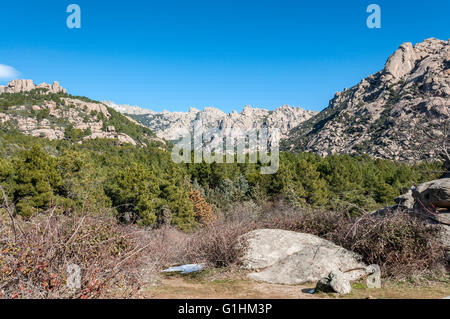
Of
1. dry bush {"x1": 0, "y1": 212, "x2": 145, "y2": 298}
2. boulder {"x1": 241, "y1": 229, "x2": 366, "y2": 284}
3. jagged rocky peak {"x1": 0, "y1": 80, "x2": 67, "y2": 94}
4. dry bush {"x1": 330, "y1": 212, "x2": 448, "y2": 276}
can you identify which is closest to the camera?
dry bush {"x1": 0, "y1": 212, "x2": 145, "y2": 298}

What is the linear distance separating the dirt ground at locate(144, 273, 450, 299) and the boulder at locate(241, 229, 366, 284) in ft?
1.08

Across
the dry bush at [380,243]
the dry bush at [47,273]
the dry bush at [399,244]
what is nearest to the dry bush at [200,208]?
the dry bush at [380,243]

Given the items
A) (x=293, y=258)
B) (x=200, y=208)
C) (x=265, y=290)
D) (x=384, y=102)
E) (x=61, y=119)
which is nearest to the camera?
(x=265, y=290)

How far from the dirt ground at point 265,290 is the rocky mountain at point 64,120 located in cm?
8005

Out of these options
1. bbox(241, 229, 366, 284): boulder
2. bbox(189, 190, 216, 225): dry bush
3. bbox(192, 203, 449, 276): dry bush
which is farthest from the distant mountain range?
bbox(241, 229, 366, 284): boulder

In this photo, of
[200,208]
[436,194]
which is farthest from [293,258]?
[200,208]

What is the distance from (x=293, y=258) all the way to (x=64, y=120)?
338ft

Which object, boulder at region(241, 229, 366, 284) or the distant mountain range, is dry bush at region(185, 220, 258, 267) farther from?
the distant mountain range

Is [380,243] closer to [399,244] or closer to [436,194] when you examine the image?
[399,244]

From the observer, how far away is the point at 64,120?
92.6 meters

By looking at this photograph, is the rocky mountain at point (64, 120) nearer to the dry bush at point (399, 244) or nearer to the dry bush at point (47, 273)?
the dry bush at point (47, 273)

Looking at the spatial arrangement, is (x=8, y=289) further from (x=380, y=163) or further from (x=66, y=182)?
(x=380, y=163)

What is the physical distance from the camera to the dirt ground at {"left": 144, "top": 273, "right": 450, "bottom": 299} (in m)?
4.90
